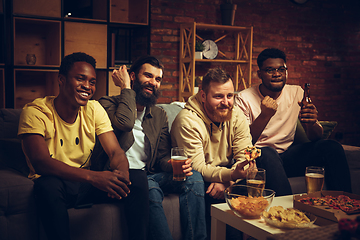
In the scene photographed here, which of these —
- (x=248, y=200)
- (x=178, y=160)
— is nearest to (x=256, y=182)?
(x=248, y=200)

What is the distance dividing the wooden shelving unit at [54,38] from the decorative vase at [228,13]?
96 centimetres

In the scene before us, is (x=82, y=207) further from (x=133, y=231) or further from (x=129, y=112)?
(x=129, y=112)

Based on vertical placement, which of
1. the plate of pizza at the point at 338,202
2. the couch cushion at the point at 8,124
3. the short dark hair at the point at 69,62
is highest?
the short dark hair at the point at 69,62

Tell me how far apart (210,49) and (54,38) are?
1.75 meters

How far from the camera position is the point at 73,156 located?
1833mm

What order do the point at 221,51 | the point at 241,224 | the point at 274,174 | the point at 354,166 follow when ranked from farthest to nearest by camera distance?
1. the point at 221,51
2. the point at 354,166
3. the point at 274,174
4. the point at 241,224

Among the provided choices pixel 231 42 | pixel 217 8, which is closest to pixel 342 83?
pixel 231 42

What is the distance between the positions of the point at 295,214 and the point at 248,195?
0.24 meters

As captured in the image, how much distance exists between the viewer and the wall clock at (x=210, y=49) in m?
4.24

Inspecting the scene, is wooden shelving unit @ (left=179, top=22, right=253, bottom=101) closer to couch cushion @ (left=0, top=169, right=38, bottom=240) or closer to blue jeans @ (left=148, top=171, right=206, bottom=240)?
blue jeans @ (left=148, top=171, right=206, bottom=240)

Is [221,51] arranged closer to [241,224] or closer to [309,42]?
[309,42]

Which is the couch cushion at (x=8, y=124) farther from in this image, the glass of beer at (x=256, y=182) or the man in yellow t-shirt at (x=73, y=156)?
the glass of beer at (x=256, y=182)

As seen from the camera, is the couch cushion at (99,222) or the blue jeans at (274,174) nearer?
the couch cushion at (99,222)

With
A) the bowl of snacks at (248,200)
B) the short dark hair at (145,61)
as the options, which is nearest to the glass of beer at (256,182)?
the bowl of snacks at (248,200)
